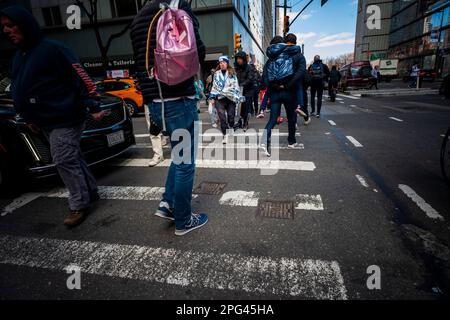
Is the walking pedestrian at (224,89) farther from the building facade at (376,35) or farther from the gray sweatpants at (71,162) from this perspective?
the building facade at (376,35)

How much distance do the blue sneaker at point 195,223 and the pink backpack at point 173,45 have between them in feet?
4.69

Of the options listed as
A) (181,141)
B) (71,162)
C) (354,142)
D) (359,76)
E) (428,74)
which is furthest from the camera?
(428,74)

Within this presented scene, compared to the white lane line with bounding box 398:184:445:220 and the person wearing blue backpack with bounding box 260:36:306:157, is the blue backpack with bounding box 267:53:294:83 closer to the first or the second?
the person wearing blue backpack with bounding box 260:36:306:157

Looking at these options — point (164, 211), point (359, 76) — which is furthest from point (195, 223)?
point (359, 76)

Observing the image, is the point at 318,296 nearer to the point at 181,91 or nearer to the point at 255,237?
the point at 255,237

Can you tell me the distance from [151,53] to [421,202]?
3398mm


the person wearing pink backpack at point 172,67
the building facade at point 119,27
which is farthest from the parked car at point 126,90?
the building facade at point 119,27

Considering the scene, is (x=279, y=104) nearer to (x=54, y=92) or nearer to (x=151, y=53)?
(x=151, y=53)

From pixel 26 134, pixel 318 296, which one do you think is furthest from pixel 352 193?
pixel 26 134

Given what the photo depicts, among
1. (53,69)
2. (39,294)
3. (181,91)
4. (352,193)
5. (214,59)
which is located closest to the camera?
(39,294)

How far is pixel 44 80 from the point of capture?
8.87 feet
